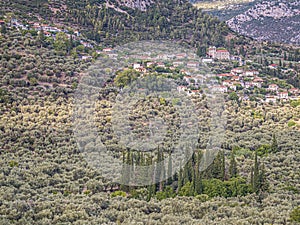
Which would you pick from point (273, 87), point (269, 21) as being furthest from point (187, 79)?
point (269, 21)

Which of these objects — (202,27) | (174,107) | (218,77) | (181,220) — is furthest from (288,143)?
(202,27)

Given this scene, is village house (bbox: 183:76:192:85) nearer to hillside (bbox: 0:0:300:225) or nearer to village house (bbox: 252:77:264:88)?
hillside (bbox: 0:0:300:225)

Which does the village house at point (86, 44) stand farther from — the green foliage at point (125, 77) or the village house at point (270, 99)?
the village house at point (270, 99)

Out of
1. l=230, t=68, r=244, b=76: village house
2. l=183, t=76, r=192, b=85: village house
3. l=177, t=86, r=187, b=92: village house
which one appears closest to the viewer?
l=177, t=86, r=187, b=92: village house

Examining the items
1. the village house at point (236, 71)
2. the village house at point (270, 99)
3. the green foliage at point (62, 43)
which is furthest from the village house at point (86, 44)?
the village house at point (270, 99)

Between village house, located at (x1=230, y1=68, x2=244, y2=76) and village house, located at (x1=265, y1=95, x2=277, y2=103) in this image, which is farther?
village house, located at (x1=230, y1=68, x2=244, y2=76)

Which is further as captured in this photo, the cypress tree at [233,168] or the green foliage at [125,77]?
the green foliage at [125,77]

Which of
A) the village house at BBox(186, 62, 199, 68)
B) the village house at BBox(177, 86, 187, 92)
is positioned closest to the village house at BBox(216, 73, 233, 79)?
the village house at BBox(186, 62, 199, 68)

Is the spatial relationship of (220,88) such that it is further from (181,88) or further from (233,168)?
(233,168)

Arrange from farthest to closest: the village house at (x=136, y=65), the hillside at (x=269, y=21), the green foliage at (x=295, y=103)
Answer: the hillside at (x=269, y=21)
the village house at (x=136, y=65)
the green foliage at (x=295, y=103)

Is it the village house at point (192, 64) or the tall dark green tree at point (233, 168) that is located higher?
the village house at point (192, 64)

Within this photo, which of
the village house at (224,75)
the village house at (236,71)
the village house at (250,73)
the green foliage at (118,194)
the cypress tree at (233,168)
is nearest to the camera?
the green foliage at (118,194)

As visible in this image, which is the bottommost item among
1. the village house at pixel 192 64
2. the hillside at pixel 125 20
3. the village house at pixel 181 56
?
the village house at pixel 192 64
